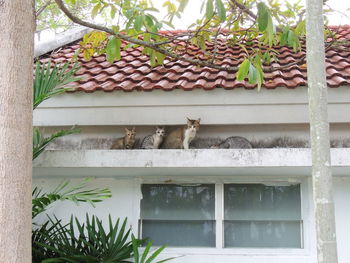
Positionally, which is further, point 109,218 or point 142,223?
point 142,223

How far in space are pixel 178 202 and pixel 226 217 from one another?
583 millimetres

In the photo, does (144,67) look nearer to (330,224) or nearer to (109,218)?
(109,218)

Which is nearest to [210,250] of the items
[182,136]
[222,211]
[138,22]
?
[222,211]

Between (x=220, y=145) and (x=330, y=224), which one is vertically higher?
(x=220, y=145)

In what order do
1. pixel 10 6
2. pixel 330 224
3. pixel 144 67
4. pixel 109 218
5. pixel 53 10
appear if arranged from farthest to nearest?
pixel 53 10 < pixel 144 67 < pixel 109 218 < pixel 10 6 < pixel 330 224

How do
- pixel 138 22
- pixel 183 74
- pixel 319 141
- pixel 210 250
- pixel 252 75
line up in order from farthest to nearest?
pixel 183 74, pixel 210 250, pixel 138 22, pixel 252 75, pixel 319 141

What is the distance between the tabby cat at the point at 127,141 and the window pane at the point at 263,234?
1422 millimetres

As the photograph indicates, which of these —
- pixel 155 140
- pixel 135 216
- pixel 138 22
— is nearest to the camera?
pixel 138 22

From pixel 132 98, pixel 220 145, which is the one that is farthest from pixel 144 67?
pixel 220 145

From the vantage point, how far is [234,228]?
→ 17.7 feet

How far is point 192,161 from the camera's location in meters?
4.85

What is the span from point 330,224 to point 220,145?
10.2ft

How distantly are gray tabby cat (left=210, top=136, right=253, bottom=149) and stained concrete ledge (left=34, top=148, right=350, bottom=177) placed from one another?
291 millimetres

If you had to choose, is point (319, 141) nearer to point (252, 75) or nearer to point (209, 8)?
point (252, 75)
